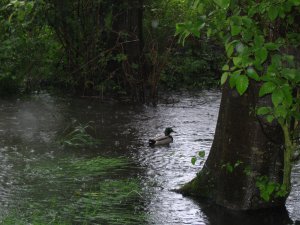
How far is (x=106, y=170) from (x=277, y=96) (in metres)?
5.25

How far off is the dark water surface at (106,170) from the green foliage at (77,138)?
187 mm

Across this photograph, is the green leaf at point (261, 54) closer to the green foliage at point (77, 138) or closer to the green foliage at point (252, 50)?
the green foliage at point (252, 50)

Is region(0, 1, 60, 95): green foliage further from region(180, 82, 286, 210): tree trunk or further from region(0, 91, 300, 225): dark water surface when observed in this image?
region(180, 82, 286, 210): tree trunk

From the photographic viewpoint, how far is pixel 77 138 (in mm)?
11102

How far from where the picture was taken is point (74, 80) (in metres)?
16.5

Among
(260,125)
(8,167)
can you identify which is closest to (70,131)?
(8,167)

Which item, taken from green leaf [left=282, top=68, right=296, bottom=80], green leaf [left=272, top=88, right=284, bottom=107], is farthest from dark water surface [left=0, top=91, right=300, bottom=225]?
green leaf [left=272, top=88, right=284, bottom=107]

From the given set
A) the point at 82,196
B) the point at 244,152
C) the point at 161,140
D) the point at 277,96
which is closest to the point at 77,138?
the point at 161,140

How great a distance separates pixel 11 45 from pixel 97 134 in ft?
14.6

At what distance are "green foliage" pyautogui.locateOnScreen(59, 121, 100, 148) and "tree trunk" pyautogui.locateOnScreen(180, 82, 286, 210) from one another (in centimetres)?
361

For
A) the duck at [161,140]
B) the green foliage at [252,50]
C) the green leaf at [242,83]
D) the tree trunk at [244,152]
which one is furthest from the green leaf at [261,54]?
the duck at [161,140]

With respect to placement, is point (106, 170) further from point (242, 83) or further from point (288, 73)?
Answer: point (242, 83)

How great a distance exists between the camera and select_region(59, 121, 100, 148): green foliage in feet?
35.8

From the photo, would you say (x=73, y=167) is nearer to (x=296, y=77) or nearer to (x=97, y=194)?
(x=97, y=194)
